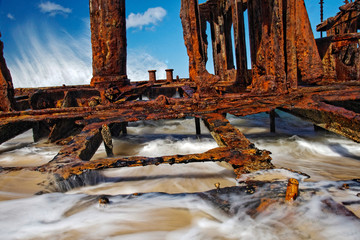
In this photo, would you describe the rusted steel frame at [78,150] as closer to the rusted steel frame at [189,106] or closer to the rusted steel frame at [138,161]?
the rusted steel frame at [138,161]

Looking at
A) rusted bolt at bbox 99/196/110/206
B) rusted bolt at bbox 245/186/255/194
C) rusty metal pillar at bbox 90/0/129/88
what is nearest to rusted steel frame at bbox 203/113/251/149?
rusted bolt at bbox 245/186/255/194

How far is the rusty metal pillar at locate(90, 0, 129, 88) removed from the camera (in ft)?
12.9

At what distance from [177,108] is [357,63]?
5.56 metres

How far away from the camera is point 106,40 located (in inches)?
157

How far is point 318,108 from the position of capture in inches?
100

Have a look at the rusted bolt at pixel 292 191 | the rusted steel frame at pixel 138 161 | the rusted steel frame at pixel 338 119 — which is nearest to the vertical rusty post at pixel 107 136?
the rusted steel frame at pixel 138 161

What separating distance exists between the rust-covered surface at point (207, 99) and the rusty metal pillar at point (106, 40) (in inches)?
0.7

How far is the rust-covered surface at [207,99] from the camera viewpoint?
175cm

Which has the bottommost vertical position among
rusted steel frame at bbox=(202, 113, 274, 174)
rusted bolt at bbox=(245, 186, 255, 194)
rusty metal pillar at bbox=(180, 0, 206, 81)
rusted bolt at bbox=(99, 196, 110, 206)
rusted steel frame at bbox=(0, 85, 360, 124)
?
rusted bolt at bbox=(99, 196, 110, 206)

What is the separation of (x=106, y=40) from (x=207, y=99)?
2.24m

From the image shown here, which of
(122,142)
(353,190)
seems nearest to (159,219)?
(353,190)

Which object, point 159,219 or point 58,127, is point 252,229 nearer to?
point 159,219

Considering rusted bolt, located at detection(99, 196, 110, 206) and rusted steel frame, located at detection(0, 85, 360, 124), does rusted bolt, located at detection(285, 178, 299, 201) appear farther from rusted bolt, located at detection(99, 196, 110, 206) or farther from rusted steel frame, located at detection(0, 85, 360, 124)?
rusted steel frame, located at detection(0, 85, 360, 124)

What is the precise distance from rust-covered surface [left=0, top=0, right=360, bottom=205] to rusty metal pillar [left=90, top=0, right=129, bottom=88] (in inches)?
0.7
